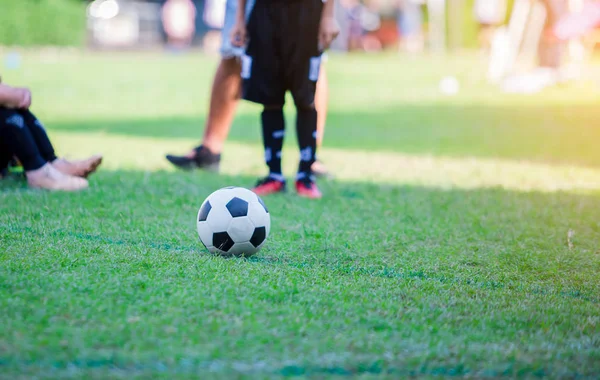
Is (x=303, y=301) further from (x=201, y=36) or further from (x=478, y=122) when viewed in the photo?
(x=201, y=36)

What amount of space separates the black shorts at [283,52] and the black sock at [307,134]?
0.31 feet

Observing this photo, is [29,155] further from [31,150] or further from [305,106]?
[305,106]

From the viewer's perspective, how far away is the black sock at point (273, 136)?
14.0 ft

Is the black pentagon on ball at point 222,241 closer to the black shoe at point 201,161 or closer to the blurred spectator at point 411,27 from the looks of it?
the black shoe at point 201,161

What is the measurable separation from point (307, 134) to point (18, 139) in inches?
61.0

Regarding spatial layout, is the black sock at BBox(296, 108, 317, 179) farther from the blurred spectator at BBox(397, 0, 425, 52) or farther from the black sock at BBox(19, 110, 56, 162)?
the blurred spectator at BBox(397, 0, 425, 52)

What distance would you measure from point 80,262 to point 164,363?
972 mm

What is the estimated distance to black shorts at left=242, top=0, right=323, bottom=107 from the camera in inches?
162

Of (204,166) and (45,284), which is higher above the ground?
(45,284)

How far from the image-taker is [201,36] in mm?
31469

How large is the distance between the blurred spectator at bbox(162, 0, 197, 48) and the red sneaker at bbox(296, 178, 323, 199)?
25650mm

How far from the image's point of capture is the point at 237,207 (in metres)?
2.91

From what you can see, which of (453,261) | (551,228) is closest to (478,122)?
(551,228)

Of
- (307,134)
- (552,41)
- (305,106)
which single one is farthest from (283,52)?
(552,41)
